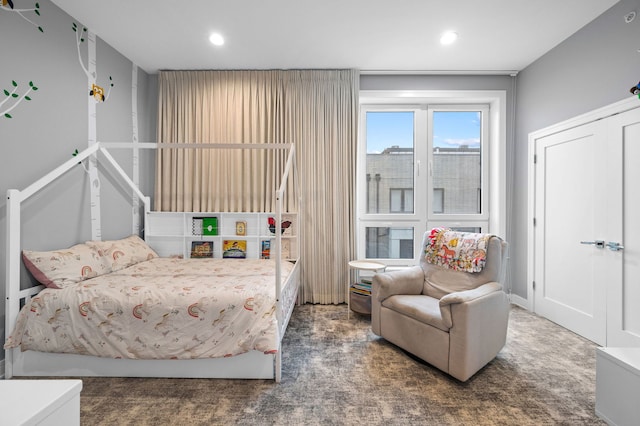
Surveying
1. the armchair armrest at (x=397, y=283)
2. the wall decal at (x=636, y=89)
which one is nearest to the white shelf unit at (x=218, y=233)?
the armchair armrest at (x=397, y=283)

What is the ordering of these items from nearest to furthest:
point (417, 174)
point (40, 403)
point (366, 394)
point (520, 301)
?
point (40, 403), point (366, 394), point (520, 301), point (417, 174)

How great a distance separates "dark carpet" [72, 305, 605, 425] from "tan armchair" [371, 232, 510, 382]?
143 mm

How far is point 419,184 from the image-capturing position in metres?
3.73

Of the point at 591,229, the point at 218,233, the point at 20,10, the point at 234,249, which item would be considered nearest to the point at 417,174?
the point at 591,229

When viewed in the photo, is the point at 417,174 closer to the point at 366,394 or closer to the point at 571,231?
the point at 571,231

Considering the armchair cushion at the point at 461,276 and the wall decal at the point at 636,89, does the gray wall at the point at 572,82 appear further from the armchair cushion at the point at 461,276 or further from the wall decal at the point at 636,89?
the armchair cushion at the point at 461,276

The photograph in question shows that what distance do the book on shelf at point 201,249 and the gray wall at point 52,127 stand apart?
0.73 m

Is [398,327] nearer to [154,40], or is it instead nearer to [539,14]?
[539,14]

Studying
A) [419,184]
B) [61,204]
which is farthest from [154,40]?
[419,184]

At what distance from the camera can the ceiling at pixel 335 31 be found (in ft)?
7.81

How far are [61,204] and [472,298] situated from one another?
10.5 ft

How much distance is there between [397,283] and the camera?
2.49m

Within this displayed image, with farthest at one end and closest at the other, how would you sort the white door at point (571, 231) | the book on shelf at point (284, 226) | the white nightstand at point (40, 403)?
1. the book on shelf at point (284, 226)
2. the white door at point (571, 231)
3. the white nightstand at point (40, 403)

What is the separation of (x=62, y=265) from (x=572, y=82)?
455 cm
